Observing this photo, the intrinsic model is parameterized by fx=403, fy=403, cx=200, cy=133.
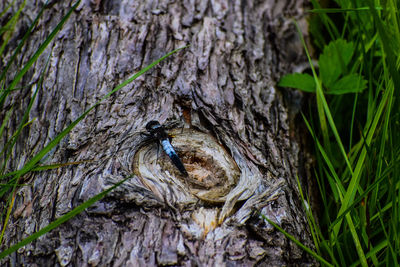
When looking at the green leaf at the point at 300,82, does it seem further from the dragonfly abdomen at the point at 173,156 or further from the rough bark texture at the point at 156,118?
the dragonfly abdomen at the point at 173,156

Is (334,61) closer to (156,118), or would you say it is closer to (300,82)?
(300,82)

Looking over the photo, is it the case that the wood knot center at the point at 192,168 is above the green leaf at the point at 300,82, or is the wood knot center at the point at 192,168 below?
below

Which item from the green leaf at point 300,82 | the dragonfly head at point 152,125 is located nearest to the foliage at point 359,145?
the green leaf at point 300,82

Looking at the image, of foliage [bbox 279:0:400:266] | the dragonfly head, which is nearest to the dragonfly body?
the dragonfly head

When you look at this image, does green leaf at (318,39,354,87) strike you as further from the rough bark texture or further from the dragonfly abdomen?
the dragonfly abdomen

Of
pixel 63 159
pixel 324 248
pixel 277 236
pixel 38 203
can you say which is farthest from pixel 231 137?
pixel 38 203

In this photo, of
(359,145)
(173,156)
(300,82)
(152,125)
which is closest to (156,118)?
(152,125)
